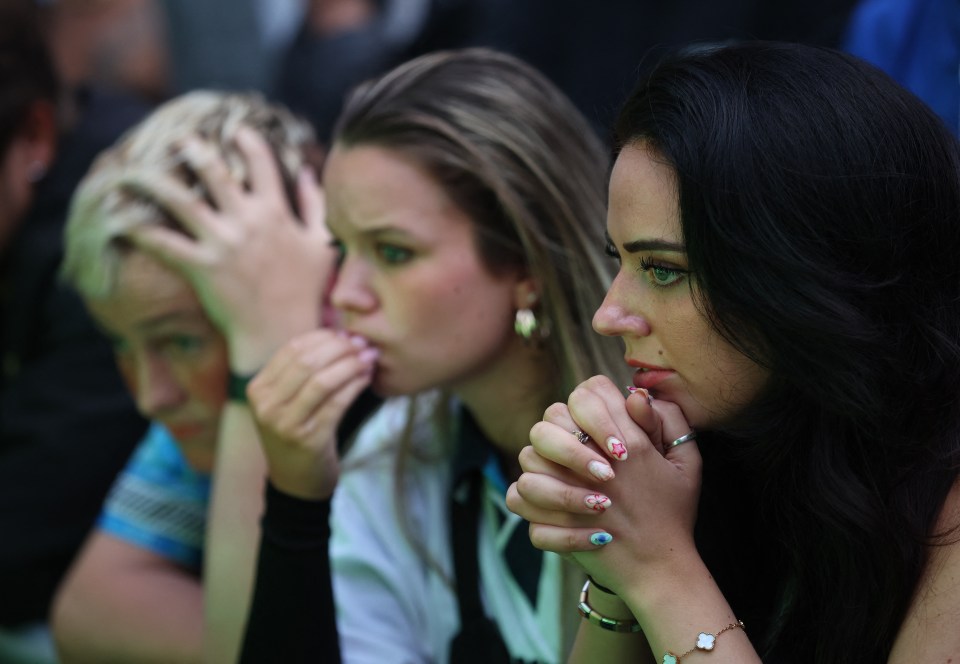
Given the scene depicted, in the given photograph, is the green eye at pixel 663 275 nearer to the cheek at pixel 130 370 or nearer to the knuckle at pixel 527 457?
the knuckle at pixel 527 457

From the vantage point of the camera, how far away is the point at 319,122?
3713 mm

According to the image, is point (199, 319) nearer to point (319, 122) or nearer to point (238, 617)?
point (238, 617)

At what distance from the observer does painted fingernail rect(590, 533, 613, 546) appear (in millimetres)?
1356

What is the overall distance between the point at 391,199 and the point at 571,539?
863mm

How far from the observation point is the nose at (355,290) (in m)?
2.03

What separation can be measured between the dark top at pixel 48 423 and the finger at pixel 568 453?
194 cm

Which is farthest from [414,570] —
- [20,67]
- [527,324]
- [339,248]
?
[20,67]

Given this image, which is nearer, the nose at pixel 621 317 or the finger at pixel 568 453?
the finger at pixel 568 453

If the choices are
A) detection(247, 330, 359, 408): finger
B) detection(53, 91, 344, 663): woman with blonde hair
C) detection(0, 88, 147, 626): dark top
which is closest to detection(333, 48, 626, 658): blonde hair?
detection(247, 330, 359, 408): finger

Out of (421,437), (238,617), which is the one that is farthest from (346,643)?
(421,437)

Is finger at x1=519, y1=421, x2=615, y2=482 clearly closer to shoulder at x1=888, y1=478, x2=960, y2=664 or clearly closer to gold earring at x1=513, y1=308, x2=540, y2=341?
shoulder at x1=888, y1=478, x2=960, y2=664

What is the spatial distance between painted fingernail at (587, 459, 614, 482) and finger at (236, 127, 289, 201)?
138 cm

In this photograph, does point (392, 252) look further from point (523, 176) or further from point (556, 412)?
point (556, 412)

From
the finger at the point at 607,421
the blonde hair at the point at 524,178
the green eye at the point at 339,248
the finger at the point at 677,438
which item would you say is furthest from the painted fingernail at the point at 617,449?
the green eye at the point at 339,248
